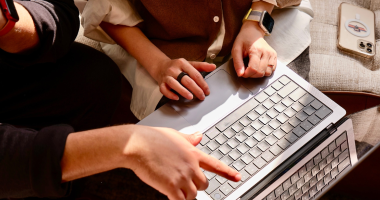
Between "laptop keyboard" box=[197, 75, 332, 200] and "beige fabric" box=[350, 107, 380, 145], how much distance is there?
7cm

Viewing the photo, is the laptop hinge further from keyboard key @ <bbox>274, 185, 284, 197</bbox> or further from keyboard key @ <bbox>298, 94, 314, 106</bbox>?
keyboard key @ <bbox>274, 185, 284, 197</bbox>

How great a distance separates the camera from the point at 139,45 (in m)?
0.86

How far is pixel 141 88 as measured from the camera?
85 cm

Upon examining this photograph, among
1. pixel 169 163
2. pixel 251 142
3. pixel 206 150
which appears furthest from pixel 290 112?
pixel 169 163

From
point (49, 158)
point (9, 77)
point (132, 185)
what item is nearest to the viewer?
point (49, 158)

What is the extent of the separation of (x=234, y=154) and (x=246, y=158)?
29mm

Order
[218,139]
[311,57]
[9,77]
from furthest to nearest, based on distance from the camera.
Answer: [311,57] < [9,77] < [218,139]

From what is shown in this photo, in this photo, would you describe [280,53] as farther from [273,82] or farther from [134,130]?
[134,130]

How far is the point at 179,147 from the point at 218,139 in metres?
0.16

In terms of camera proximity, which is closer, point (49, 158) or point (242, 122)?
point (49, 158)

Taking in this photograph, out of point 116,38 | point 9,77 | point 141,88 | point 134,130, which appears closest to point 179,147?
point 134,130

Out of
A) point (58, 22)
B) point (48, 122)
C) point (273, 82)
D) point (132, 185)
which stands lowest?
point (132, 185)

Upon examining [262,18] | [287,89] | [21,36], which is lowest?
[287,89]

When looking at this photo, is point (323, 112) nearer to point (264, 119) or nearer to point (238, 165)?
point (264, 119)
